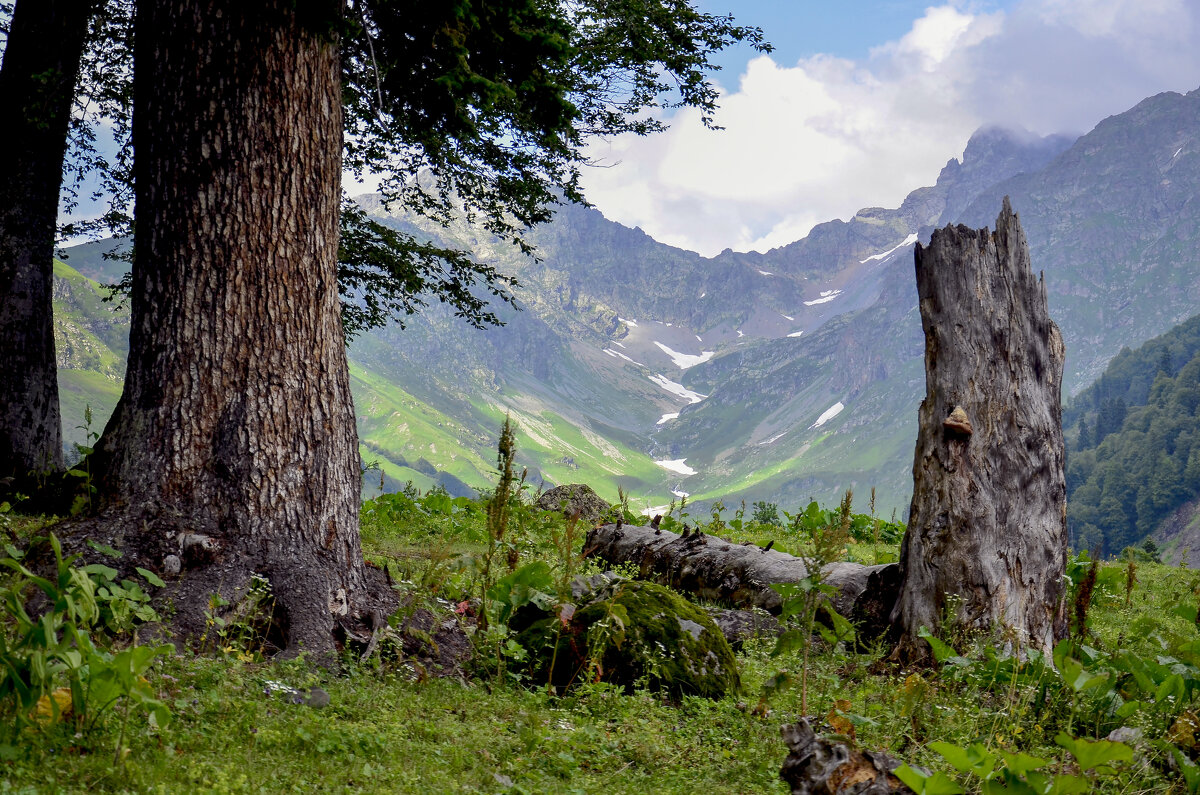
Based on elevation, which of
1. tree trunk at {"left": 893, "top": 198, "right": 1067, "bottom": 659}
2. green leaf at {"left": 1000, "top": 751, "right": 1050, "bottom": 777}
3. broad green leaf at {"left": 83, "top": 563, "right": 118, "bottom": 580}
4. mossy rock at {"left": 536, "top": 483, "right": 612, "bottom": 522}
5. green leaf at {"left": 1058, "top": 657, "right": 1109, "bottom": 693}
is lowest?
broad green leaf at {"left": 83, "top": 563, "right": 118, "bottom": 580}

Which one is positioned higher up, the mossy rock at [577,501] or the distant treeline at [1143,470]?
the distant treeline at [1143,470]

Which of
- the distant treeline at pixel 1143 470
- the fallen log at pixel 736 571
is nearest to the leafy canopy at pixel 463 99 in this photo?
the fallen log at pixel 736 571

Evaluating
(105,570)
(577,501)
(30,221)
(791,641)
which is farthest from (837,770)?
(30,221)

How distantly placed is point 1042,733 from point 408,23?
6.31 meters

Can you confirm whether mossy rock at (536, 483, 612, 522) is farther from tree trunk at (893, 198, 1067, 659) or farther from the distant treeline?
the distant treeline

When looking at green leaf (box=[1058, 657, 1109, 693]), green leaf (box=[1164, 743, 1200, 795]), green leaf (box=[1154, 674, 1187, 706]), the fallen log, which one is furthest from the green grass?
the fallen log

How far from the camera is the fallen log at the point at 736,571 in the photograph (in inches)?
278

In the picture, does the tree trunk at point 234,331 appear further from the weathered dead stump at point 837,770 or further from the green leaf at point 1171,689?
the green leaf at point 1171,689

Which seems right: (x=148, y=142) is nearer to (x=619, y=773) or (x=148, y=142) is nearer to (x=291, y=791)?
(x=291, y=791)

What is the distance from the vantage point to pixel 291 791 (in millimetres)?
2801

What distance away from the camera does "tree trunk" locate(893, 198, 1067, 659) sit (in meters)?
6.26

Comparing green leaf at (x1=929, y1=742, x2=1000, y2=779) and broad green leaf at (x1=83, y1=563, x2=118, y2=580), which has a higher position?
green leaf at (x1=929, y1=742, x2=1000, y2=779)

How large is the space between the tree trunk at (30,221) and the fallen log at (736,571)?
269 inches

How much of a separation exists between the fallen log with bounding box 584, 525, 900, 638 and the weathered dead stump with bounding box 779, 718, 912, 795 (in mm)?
3415
